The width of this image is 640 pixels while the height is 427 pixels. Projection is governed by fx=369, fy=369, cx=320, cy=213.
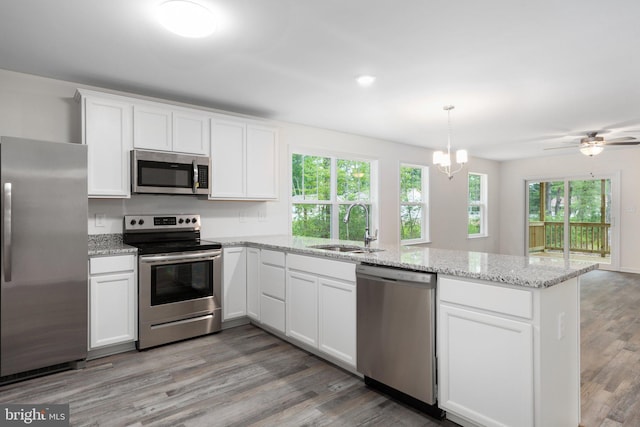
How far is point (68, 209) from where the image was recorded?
2707mm

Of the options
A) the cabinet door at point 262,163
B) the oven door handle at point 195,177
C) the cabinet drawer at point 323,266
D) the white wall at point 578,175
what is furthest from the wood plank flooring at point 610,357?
the oven door handle at point 195,177

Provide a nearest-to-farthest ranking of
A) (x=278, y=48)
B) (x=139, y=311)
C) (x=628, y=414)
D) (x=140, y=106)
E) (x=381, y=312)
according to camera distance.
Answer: (x=628, y=414), (x=381, y=312), (x=278, y=48), (x=139, y=311), (x=140, y=106)

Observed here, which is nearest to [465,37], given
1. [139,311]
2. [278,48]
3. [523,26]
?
[523,26]

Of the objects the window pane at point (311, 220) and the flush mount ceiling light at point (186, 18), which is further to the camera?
the window pane at point (311, 220)

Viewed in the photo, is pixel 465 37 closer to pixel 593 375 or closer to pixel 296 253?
pixel 296 253

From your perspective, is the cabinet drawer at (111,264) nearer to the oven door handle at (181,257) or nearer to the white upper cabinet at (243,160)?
the oven door handle at (181,257)

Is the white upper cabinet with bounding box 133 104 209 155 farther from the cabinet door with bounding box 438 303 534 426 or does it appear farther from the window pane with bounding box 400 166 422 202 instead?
the window pane with bounding box 400 166 422 202

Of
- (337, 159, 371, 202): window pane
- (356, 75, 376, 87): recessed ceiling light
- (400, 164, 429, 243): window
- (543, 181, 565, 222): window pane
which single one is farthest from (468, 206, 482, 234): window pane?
(356, 75, 376, 87): recessed ceiling light

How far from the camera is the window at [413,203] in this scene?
6461 millimetres

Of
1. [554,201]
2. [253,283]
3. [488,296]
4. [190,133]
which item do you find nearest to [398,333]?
[488,296]

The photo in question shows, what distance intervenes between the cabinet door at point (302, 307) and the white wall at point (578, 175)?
687 centimetres

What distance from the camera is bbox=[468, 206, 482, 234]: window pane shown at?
8000 millimetres

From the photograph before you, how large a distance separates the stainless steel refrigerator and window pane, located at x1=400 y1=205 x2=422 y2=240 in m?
4.86

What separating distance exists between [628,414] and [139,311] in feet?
11.3
